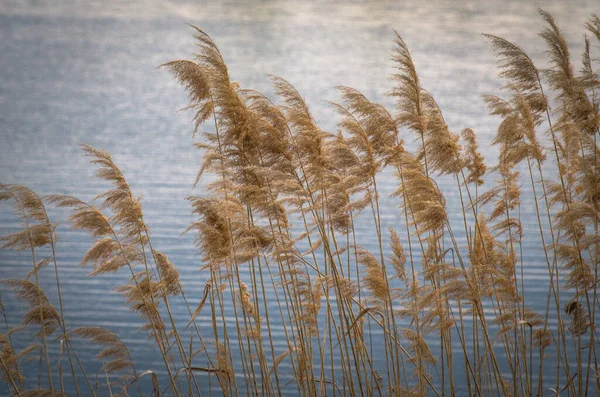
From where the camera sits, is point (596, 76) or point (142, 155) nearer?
point (596, 76)

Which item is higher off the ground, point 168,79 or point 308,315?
point 168,79

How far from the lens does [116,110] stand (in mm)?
7621

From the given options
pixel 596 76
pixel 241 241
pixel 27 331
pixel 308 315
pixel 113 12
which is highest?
pixel 113 12

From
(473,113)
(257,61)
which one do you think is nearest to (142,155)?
(257,61)

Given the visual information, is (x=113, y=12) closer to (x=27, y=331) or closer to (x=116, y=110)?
(x=116, y=110)

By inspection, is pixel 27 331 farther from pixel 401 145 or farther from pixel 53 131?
pixel 401 145

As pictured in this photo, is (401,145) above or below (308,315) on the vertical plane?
above

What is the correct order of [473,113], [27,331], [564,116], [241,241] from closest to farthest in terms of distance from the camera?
1. [241,241]
2. [564,116]
3. [27,331]
4. [473,113]

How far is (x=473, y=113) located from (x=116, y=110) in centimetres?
369

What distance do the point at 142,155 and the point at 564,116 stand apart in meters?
4.96

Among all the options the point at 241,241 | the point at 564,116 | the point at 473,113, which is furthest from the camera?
the point at 473,113

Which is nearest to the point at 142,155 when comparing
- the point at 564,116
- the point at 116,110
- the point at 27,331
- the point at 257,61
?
the point at 116,110

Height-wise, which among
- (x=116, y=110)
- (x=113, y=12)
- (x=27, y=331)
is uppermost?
(x=113, y=12)

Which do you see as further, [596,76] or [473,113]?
[473,113]
